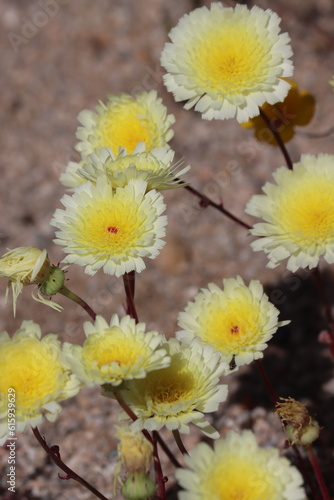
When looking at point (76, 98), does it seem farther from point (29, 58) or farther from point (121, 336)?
point (121, 336)

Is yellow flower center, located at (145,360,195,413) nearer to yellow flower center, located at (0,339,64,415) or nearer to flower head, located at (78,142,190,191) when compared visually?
yellow flower center, located at (0,339,64,415)

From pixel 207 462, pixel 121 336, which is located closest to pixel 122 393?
pixel 121 336

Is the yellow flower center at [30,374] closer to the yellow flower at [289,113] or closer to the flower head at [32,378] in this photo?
the flower head at [32,378]

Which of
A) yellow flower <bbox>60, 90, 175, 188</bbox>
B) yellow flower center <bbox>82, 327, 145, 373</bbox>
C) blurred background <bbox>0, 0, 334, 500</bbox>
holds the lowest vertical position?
blurred background <bbox>0, 0, 334, 500</bbox>

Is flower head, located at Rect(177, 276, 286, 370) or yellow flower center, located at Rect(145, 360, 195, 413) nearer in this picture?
yellow flower center, located at Rect(145, 360, 195, 413)

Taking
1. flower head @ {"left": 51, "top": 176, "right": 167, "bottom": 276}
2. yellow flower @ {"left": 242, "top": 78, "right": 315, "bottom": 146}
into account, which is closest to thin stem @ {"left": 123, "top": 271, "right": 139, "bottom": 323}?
flower head @ {"left": 51, "top": 176, "right": 167, "bottom": 276}

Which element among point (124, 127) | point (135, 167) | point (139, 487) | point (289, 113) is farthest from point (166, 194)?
point (139, 487)
